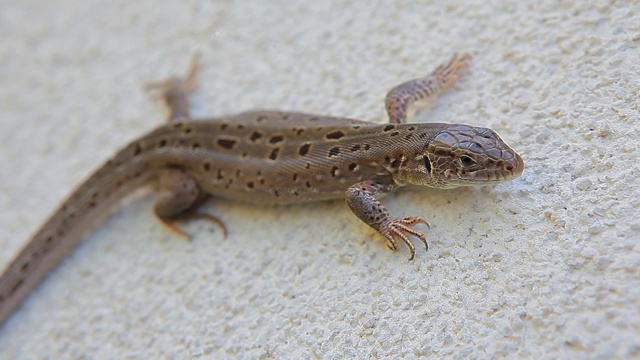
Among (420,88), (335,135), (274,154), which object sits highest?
(274,154)

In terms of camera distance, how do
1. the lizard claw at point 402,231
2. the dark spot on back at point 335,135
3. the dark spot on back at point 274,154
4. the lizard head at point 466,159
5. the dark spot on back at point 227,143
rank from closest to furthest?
the lizard head at point 466,159 → the lizard claw at point 402,231 → the dark spot on back at point 335,135 → the dark spot on back at point 274,154 → the dark spot on back at point 227,143

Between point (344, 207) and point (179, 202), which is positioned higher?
point (179, 202)

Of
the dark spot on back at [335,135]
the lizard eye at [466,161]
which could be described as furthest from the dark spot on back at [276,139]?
the lizard eye at [466,161]

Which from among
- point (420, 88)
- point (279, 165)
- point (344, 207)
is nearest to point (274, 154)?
point (279, 165)

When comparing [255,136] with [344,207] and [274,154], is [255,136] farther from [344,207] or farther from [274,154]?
[344,207]

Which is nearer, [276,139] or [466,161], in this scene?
[466,161]

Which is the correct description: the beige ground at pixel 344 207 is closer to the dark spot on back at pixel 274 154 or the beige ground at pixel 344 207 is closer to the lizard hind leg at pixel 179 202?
the lizard hind leg at pixel 179 202

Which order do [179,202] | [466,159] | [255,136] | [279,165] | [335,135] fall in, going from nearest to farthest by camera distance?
1. [466,159]
2. [335,135]
3. [279,165]
4. [255,136]
5. [179,202]
